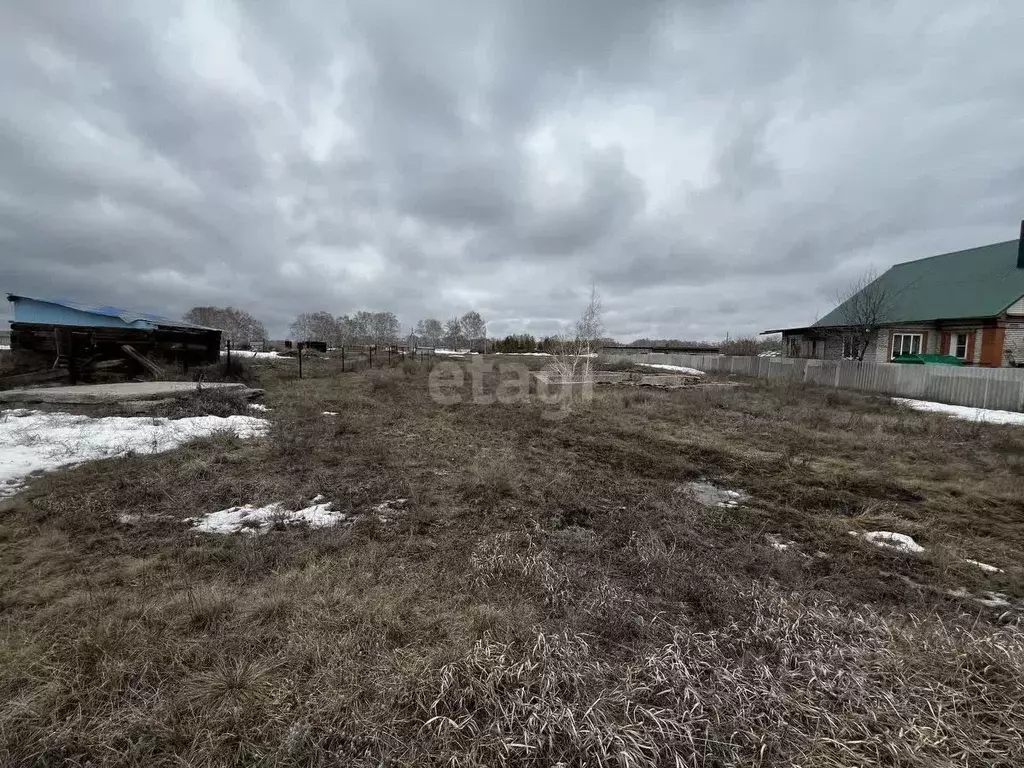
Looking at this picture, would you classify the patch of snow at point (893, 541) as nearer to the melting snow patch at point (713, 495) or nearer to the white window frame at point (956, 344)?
the melting snow patch at point (713, 495)

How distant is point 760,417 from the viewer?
12.5 metres

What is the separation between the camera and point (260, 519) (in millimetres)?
4406

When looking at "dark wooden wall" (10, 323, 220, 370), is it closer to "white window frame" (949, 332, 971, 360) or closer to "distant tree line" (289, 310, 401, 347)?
"white window frame" (949, 332, 971, 360)

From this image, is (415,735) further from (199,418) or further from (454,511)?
(199,418)

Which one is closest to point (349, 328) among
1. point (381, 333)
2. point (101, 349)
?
point (381, 333)

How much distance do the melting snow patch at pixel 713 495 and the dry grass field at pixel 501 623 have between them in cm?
16

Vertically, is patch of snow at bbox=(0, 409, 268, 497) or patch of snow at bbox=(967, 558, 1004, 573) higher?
patch of snow at bbox=(0, 409, 268, 497)

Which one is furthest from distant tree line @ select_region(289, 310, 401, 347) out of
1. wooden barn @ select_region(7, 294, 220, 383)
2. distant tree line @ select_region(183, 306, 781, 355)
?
wooden barn @ select_region(7, 294, 220, 383)

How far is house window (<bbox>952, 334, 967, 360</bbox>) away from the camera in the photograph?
2034cm

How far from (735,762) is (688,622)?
981 mm

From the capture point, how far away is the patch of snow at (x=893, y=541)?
416cm

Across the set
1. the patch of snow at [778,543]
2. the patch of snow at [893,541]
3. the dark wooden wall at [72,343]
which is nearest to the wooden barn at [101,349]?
the dark wooden wall at [72,343]

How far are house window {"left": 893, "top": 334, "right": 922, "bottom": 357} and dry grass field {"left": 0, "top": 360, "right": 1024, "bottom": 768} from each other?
22363 millimetres

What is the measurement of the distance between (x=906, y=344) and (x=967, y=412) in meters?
11.6
